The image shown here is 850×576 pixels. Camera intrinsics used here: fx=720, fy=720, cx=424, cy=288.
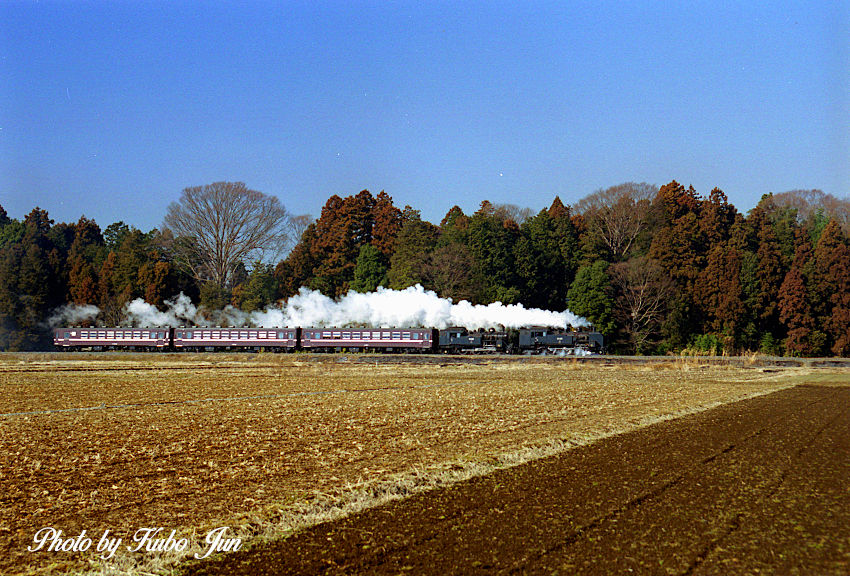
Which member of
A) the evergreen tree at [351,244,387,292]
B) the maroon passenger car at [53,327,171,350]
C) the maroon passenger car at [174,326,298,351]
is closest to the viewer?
the maroon passenger car at [174,326,298,351]

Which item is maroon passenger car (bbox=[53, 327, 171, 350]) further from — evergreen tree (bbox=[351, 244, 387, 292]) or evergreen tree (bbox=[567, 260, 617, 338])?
evergreen tree (bbox=[567, 260, 617, 338])

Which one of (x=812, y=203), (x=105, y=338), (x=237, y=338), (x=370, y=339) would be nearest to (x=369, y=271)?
(x=370, y=339)

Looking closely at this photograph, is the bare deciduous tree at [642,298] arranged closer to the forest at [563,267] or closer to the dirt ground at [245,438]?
the forest at [563,267]

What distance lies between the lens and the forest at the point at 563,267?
64812mm

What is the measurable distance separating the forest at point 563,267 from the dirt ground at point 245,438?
35.5 metres

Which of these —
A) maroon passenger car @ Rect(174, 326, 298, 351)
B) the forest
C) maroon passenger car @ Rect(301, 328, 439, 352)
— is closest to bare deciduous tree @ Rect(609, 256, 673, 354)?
the forest

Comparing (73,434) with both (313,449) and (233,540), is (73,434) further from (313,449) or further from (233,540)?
(233,540)

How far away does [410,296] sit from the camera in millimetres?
67438

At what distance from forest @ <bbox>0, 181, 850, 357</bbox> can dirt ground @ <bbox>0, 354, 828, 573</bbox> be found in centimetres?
3545

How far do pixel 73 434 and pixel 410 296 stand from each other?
53.4 meters

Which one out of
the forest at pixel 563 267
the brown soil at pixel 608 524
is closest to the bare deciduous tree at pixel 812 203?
the forest at pixel 563 267

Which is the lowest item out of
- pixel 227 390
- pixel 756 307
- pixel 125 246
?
pixel 227 390

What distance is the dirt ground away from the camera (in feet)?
27.5

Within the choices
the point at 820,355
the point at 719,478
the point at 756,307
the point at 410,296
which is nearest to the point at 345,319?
the point at 410,296
